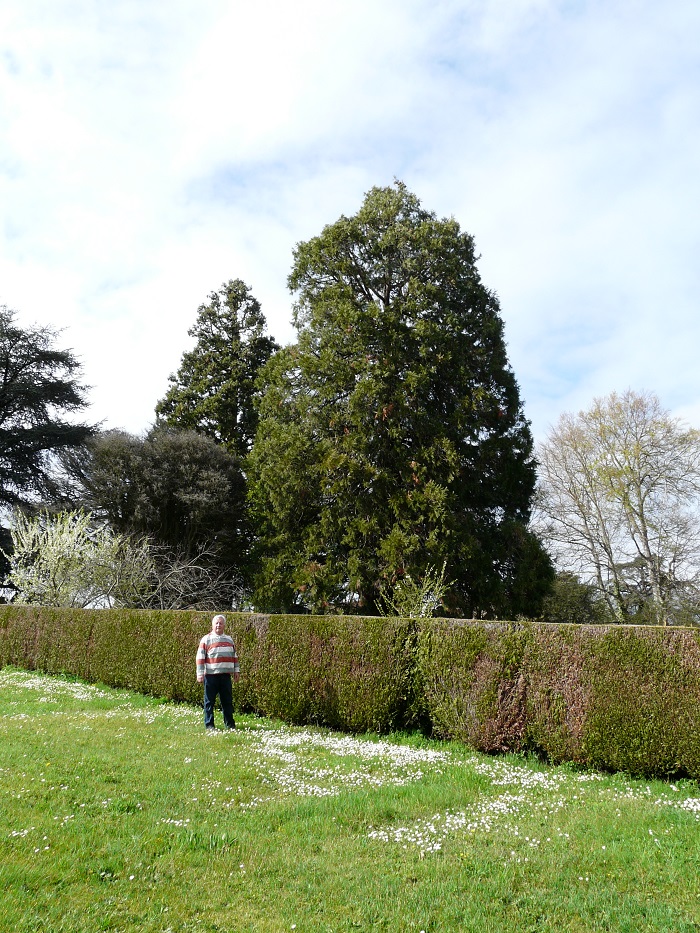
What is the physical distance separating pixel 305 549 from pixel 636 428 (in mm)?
14370

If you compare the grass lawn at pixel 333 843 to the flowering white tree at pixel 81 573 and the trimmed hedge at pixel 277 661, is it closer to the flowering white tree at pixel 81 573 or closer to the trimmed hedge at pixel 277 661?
the trimmed hedge at pixel 277 661

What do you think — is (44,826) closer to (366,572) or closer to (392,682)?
(392,682)

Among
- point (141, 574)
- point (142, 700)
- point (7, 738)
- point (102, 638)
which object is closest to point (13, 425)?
point (141, 574)

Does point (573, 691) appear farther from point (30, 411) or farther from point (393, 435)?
point (30, 411)

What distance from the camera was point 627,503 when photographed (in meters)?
24.8

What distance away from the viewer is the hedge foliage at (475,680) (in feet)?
20.0

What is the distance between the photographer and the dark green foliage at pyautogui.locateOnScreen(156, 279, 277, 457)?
28938 millimetres

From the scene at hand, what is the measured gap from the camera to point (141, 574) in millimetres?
18875

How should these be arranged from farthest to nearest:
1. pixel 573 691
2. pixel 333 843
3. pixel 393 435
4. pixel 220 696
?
pixel 393 435 → pixel 220 696 → pixel 573 691 → pixel 333 843

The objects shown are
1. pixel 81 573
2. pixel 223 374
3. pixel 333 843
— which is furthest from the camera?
pixel 223 374

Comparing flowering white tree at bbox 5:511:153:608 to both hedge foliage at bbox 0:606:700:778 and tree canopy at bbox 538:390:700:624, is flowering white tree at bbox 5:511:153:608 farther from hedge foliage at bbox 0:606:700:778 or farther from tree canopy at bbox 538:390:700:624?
tree canopy at bbox 538:390:700:624

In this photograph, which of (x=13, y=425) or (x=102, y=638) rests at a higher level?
(x=13, y=425)

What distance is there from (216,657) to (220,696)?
20.4 inches

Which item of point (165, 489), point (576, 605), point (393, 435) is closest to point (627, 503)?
point (576, 605)
